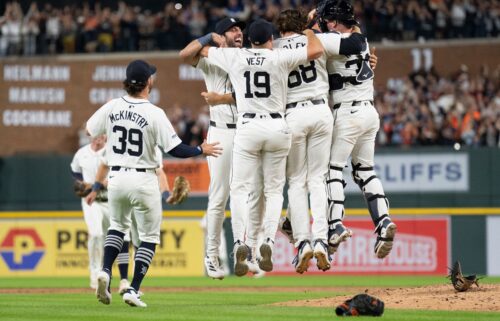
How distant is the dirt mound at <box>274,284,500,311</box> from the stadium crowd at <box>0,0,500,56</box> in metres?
13.6

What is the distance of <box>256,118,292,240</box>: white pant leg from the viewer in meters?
12.2

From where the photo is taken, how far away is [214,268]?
12.9 m

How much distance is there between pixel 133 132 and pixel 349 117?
7.67 ft

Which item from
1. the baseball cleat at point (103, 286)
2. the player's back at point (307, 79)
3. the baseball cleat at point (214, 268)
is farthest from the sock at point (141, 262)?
the player's back at point (307, 79)

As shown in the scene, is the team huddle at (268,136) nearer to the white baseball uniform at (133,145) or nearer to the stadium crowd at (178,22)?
the white baseball uniform at (133,145)

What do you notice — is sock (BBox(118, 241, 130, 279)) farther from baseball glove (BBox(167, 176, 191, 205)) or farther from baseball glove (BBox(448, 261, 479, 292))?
baseball glove (BBox(448, 261, 479, 292))

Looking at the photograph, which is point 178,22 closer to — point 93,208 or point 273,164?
point 93,208

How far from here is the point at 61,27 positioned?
28.2m

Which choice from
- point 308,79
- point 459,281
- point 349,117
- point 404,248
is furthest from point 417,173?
point 308,79

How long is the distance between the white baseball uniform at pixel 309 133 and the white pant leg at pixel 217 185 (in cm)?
79

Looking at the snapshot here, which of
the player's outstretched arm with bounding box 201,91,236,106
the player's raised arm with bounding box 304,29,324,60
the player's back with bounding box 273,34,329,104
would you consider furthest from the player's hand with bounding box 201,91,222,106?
the player's raised arm with bounding box 304,29,324,60

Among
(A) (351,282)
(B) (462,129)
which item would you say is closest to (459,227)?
(B) (462,129)

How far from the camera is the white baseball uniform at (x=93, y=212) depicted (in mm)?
18359

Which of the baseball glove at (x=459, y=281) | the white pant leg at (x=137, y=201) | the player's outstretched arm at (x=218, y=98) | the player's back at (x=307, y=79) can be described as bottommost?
the baseball glove at (x=459, y=281)
